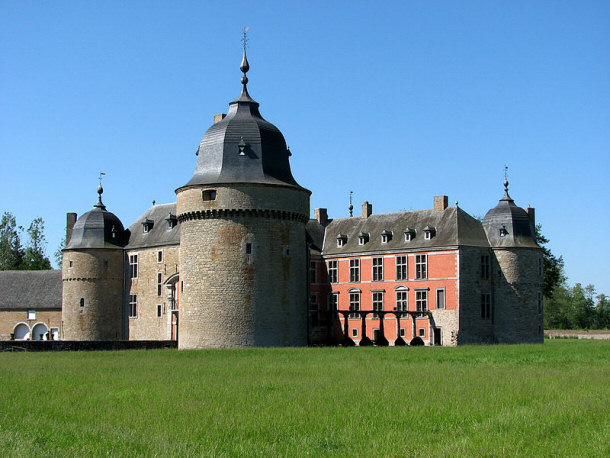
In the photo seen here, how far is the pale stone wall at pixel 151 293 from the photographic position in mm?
52344

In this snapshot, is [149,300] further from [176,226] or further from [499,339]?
[499,339]

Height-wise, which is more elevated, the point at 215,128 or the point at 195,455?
the point at 215,128

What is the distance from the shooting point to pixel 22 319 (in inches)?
2420

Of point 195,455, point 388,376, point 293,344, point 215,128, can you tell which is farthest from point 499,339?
point 195,455

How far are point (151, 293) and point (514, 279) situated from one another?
21764 millimetres

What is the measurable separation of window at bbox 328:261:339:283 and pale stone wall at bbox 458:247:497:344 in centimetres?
963

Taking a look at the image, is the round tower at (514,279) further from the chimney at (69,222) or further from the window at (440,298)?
the chimney at (69,222)

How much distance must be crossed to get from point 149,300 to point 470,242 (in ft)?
64.7

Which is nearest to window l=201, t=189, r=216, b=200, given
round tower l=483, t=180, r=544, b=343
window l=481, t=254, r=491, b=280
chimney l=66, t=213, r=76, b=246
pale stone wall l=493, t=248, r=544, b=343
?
window l=481, t=254, r=491, b=280

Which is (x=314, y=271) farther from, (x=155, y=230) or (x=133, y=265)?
(x=133, y=265)

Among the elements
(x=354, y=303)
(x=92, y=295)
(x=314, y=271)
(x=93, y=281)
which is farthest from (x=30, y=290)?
(x=354, y=303)

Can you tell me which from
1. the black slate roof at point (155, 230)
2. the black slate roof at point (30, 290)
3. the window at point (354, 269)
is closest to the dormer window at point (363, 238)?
the window at point (354, 269)

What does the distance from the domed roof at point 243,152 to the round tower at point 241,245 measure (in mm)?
49

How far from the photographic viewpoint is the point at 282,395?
18.4m
